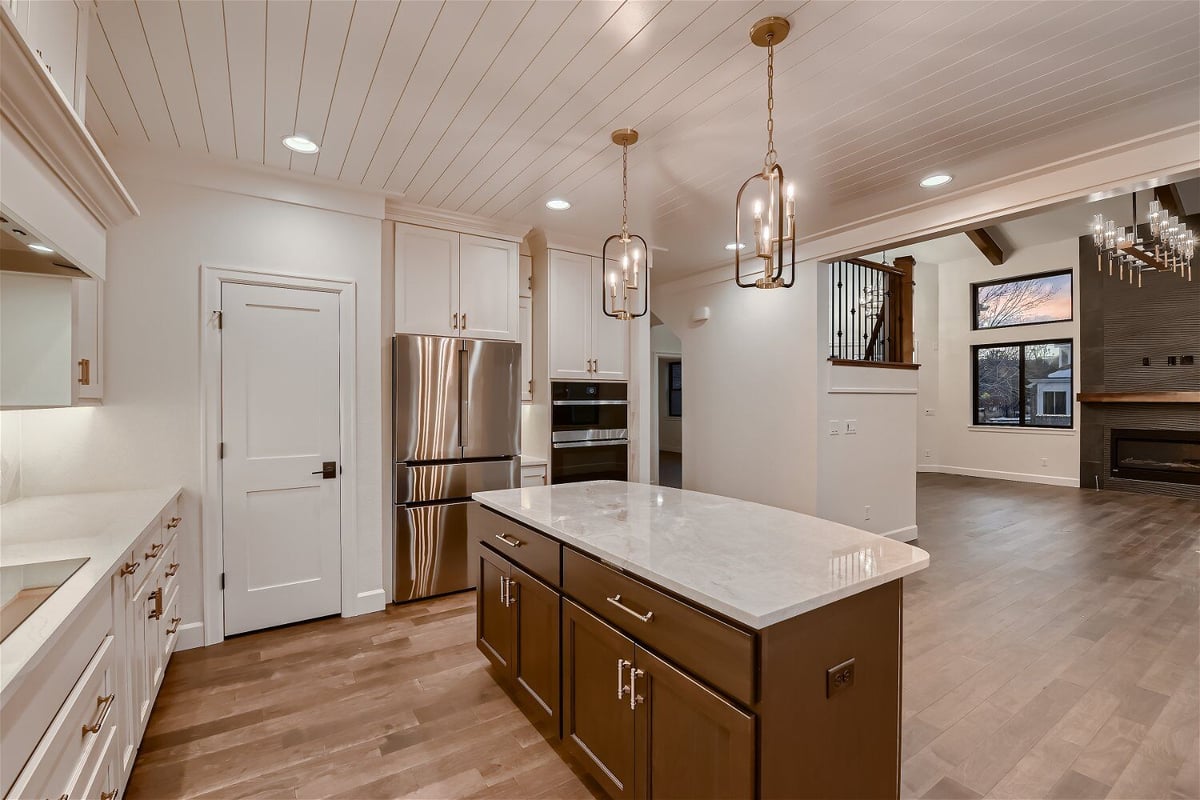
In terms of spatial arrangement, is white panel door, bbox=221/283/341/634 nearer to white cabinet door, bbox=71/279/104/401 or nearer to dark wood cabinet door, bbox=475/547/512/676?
white cabinet door, bbox=71/279/104/401

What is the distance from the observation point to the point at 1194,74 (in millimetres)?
2115

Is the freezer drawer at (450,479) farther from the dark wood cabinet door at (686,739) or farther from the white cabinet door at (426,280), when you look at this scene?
the dark wood cabinet door at (686,739)

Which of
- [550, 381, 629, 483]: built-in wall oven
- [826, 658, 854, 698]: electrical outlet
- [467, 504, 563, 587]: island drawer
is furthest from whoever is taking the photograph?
[550, 381, 629, 483]: built-in wall oven

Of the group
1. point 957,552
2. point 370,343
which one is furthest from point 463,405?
point 957,552

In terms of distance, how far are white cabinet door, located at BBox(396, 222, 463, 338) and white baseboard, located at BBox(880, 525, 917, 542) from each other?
426cm

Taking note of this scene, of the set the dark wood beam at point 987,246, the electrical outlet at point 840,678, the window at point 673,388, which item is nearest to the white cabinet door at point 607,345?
the electrical outlet at point 840,678

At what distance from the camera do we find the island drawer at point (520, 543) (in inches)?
77.5

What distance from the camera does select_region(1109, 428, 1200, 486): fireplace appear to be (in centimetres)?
702

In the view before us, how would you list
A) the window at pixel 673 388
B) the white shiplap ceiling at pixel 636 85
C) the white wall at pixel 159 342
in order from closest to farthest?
the white shiplap ceiling at pixel 636 85, the white wall at pixel 159 342, the window at pixel 673 388

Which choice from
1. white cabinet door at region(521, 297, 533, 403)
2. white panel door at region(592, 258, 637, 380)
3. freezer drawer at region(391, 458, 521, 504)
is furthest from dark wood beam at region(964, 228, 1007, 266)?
freezer drawer at region(391, 458, 521, 504)

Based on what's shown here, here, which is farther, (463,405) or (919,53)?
(463,405)

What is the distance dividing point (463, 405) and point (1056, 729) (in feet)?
11.4

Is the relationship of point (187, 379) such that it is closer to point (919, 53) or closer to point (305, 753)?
point (305, 753)

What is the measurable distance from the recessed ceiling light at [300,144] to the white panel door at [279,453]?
80 cm
